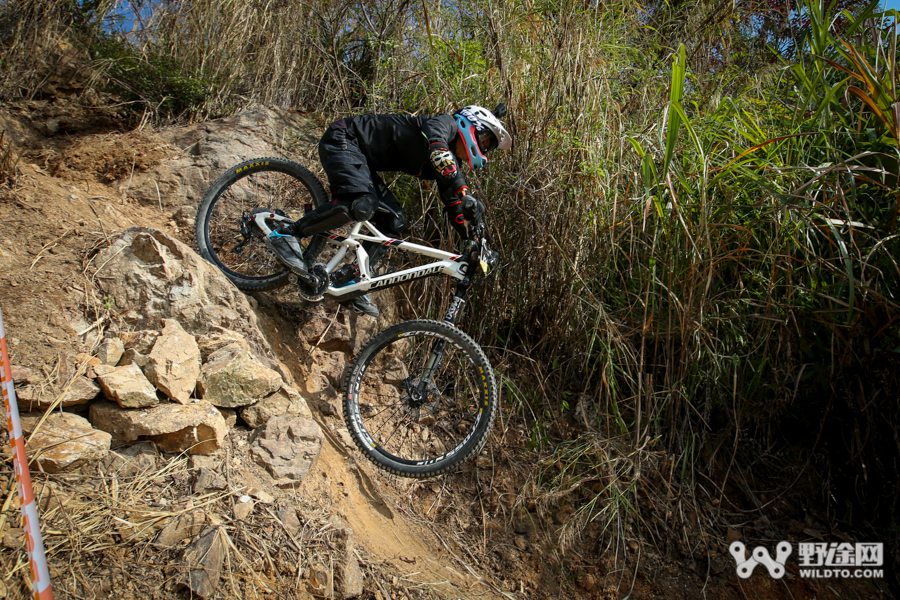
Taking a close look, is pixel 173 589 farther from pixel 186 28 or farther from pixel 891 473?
pixel 186 28

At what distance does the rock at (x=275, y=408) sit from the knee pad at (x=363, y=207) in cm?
114

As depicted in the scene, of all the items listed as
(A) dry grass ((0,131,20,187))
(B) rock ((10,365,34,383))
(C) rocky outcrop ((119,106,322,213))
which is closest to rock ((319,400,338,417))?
(B) rock ((10,365,34,383))

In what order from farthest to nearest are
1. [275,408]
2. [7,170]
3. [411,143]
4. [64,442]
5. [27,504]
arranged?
[411,143] < [7,170] < [275,408] < [64,442] < [27,504]

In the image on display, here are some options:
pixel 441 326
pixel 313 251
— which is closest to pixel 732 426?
pixel 441 326

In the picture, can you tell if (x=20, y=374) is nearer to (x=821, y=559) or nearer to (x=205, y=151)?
(x=205, y=151)

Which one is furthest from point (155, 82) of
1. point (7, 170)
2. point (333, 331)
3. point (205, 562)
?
point (205, 562)

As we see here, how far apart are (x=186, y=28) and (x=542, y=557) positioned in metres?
5.43

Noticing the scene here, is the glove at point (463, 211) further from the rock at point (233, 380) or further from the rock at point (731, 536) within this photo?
the rock at point (731, 536)

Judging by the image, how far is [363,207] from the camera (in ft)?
10.5

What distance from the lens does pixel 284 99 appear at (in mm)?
4863

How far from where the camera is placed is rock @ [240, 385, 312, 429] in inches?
106

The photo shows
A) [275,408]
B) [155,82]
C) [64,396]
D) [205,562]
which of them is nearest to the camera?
[205,562]

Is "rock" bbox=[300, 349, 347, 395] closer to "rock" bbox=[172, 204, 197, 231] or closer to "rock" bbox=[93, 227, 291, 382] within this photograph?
"rock" bbox=[93, 227, 291, 382]

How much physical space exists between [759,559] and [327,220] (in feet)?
11.2
